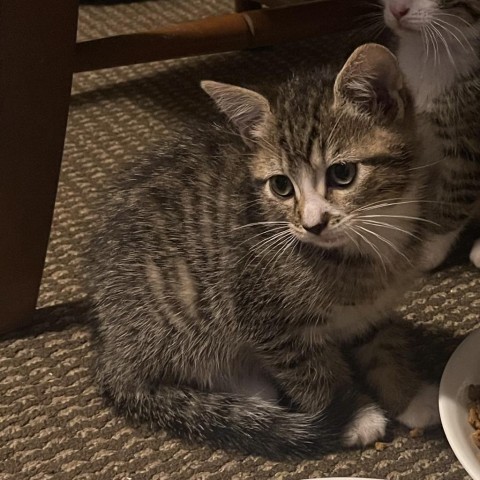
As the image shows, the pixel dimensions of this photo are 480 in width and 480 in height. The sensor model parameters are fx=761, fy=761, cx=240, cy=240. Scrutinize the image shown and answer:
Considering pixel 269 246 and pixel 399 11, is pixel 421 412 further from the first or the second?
pixel 399 11

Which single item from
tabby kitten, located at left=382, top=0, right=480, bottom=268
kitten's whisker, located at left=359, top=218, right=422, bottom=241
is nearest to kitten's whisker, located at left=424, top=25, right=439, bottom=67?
tabby kitten, located at left=382, top=0, right=480, bottom=268

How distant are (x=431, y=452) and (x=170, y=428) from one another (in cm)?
34

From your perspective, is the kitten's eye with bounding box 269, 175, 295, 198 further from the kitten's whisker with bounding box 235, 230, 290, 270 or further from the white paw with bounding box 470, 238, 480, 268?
the white paw with bounding box 470, 238, 480, 268

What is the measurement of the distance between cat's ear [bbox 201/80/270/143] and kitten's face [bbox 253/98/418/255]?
4 cm

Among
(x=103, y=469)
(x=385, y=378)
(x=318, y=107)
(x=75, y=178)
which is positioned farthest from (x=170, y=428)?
(x=75, y=178)

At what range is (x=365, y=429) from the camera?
3.27ft

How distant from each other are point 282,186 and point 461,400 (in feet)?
1.14

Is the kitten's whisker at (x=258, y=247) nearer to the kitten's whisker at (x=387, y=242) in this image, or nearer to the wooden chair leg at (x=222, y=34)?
the kitten's whisker at (x=387, y=242)

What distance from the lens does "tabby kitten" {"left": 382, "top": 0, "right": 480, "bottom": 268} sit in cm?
119

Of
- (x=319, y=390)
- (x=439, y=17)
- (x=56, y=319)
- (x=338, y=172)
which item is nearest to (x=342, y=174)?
(x=338, y=172)

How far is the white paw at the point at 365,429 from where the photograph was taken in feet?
3.26

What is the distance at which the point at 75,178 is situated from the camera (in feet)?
5.00

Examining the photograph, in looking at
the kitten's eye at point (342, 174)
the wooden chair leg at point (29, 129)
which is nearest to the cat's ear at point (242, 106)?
the kitten's eye at point (342, 174)

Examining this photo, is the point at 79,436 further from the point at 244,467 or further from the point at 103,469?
the point at 244,467
